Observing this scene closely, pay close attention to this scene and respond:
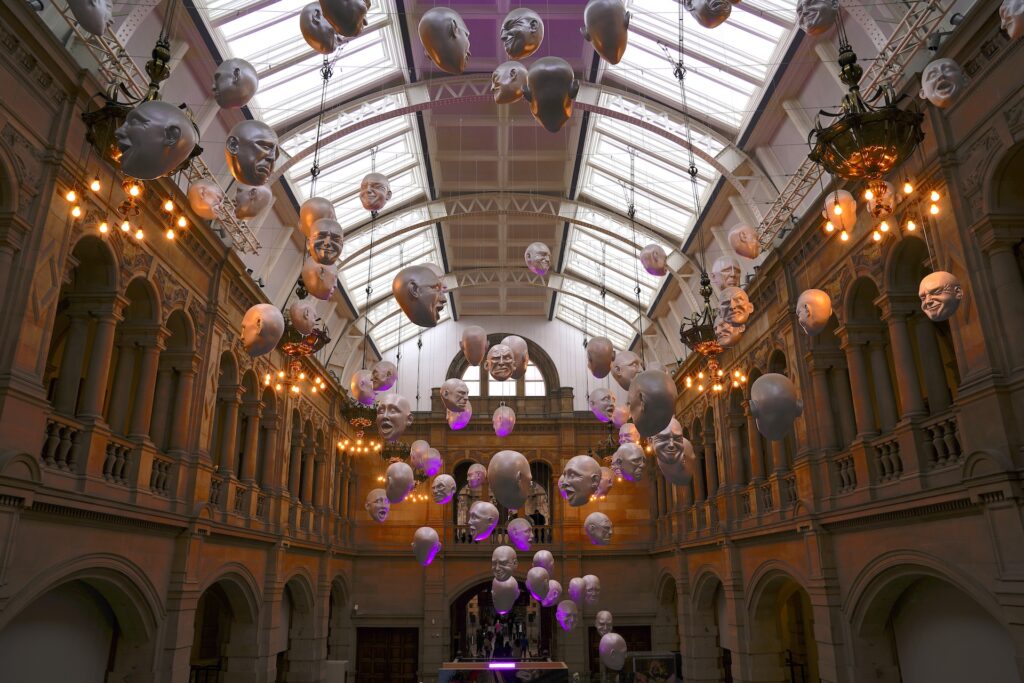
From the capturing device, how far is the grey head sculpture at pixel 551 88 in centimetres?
668

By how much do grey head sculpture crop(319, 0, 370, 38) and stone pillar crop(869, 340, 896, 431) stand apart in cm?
1049

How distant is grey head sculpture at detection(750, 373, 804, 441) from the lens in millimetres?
7547

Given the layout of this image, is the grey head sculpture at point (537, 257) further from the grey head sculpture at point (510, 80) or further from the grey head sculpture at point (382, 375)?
the grey head sculpture at point (510, 80)

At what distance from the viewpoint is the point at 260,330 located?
28.3 feet

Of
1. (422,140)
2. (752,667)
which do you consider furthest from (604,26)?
(752,667)

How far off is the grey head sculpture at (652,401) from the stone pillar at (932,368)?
5.39 m

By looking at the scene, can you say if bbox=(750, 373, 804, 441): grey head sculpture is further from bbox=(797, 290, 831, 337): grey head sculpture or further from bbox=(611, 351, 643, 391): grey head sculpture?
bbox=(611, 351, 643, 391): grey head sculpture

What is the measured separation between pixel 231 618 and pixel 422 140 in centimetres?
1270

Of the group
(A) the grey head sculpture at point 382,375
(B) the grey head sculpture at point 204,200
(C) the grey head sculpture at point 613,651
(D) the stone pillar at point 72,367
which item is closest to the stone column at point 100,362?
(D) the stone pillar at point 72,367

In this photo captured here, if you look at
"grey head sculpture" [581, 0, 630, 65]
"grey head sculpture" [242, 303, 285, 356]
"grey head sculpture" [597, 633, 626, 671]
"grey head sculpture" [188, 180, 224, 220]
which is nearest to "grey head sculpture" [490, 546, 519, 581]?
"grey head sculpture" [597, 633, 626, 671]

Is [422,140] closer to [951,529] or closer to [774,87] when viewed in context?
[774,87]

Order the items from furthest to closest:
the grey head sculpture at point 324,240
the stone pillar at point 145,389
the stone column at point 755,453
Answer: the stone column at point 755,453, the stone pillar at point 145,389, the grey head sculpture at point 324,240

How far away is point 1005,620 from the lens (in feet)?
26.9

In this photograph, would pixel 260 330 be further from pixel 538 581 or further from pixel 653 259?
pixel 538 581
